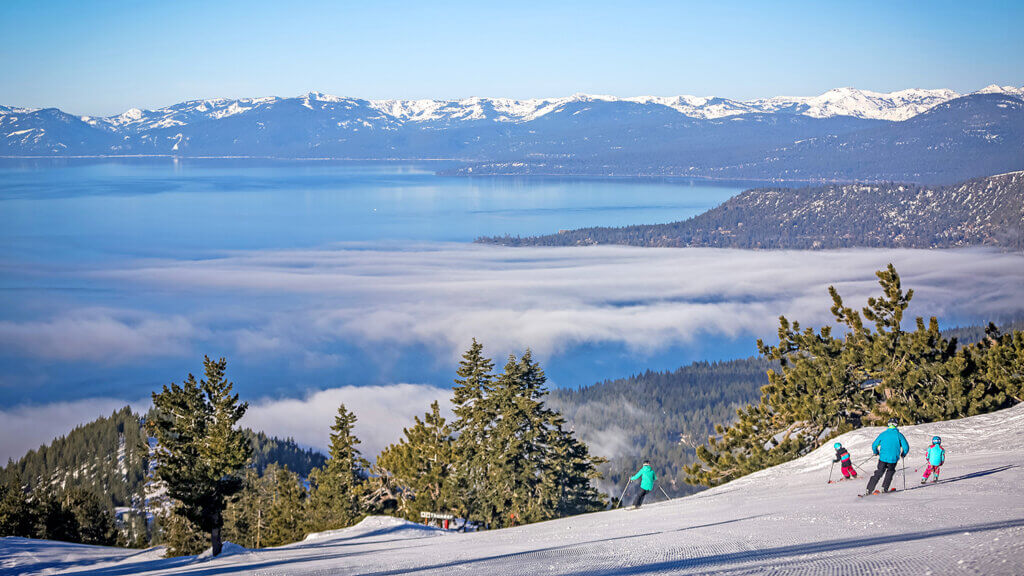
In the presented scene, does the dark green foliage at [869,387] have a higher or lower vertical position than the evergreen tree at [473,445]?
higher

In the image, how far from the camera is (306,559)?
67.1 ft

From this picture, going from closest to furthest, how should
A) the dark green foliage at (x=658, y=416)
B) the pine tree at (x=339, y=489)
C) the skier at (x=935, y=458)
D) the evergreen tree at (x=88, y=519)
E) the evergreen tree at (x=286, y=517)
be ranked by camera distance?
1. the skier at (x=935, y=458)
2. the pine tree at (x=339, y=489)
3. the evergreen tree at (x=286, y=517)
4. the evergreen tree at (x=88, y=519)
5. the dark green foliage at (x=658, y=416)

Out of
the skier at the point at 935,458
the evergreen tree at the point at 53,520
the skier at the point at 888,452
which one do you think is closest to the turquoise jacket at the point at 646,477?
the skier at the point at 888,452

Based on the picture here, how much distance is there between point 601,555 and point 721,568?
3253 mm

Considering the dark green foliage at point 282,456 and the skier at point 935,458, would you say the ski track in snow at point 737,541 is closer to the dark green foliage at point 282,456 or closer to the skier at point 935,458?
the skier at point 935,458

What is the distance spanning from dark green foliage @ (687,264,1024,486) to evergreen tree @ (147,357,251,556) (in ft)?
76.3

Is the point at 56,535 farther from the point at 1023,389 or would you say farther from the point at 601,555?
the point at 1023,389

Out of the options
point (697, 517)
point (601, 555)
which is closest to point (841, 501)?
point (697, 517)

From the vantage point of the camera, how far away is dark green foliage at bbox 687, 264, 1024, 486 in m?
38.9

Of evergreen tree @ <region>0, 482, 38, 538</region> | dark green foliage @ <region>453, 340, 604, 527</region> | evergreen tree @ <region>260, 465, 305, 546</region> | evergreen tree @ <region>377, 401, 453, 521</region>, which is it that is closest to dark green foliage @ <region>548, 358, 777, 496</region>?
evergreen tree @ <region>260, 465, 305, 546</region>

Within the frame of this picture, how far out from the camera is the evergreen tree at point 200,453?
30.8 metres

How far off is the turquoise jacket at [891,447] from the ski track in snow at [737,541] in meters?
0.98

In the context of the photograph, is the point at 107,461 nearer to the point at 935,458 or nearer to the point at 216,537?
the point at 216,537

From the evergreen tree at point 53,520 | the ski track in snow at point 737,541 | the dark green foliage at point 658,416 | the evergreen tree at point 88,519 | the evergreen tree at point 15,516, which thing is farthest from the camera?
the dark green foliage at point 658,416
